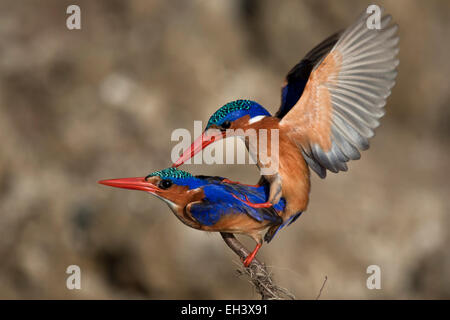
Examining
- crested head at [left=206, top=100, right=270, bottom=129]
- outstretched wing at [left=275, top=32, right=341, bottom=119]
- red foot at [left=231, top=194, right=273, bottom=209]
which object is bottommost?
red foot at [left=231, top=194, right=273, bottom=209]

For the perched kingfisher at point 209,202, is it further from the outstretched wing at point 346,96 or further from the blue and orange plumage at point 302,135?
the outstretched wing at point 346,96

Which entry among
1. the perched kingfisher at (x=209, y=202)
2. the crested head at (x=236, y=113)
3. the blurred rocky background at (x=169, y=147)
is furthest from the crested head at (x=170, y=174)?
the blurred rocky background at (x=169, y=147)

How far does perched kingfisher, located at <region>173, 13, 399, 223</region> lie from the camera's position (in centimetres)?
117

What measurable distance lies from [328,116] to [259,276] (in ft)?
1.37

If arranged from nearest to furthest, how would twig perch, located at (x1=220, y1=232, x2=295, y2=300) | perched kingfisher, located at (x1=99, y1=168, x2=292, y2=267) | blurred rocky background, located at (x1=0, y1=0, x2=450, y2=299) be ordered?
perched kingfisher, located at (x1=99, y1=168, x2=292, y2=267) < twig perch, located at (x1=220, y1=232, x2=295, y2=300) < blurred rocky background, located at (x1=0, y1=0, x2=450, y2=299)

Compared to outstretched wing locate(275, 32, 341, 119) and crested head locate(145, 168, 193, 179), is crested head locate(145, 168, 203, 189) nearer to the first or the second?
crested head locate(145, 168, 193, 179)

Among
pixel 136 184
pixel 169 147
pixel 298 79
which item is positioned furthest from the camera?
pixel 169 147

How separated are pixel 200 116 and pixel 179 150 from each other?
8.60 feet

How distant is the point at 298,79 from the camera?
133cm

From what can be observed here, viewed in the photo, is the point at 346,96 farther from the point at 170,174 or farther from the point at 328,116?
the point at 170,174

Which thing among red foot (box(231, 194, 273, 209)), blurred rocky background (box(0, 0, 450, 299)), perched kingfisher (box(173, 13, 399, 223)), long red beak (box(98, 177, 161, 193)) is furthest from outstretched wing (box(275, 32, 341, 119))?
blurred rocky background (box(0, 0, 450, 299))

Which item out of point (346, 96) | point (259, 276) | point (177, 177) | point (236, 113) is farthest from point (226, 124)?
point (259, 276)

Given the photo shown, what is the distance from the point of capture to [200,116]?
152 inches

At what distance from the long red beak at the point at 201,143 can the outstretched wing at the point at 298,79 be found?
6.9 inches
